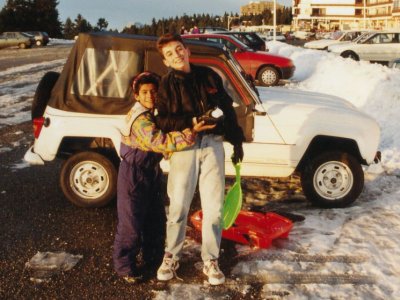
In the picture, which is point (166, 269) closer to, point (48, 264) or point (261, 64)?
point (48, 264)

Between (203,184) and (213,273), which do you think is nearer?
(203,184)

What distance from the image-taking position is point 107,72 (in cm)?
540

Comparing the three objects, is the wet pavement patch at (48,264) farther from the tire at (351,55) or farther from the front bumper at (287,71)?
the tire at (351,55)

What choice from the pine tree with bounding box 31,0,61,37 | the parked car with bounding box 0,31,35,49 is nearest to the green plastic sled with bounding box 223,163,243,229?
the parked car with bounding box 0,31,35,49

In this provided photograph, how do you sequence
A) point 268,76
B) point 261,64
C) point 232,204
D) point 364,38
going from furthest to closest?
point 364,38 → point 268,76 → point 261,64 → point 232,204

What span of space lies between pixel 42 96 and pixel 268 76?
441 inches

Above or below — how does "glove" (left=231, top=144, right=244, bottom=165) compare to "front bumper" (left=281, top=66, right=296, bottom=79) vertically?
above

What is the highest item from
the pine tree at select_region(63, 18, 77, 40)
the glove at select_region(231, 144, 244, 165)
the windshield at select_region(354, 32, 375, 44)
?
the pine tree at select_region(63, 18, 77, 40)

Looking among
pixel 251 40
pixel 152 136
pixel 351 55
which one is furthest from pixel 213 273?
pixel 351 55

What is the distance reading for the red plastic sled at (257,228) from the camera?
468 centimetres

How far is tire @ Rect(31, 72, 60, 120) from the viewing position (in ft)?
19.2

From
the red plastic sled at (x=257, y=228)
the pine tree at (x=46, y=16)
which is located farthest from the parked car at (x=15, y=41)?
the red plastic sled at (x=257, y=228)

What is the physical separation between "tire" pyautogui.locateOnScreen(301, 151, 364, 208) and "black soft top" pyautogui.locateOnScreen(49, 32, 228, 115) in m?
→ 1.63

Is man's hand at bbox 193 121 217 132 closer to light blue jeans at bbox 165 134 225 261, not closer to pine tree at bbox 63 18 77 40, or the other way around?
light blue jeans at bbox 165 134 225 261
